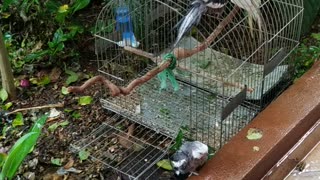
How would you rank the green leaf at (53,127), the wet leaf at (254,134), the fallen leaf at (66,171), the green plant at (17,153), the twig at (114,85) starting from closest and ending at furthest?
the twig at (114,85) < the green plant at (17,153) < the wet leaf at (254,134) < the fallen leaf at (66,171) < the green leaf at (53,127)

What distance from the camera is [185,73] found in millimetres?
2574

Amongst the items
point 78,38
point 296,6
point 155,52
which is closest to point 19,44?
point 78,38

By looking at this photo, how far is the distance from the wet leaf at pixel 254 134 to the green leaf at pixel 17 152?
27.4 inches

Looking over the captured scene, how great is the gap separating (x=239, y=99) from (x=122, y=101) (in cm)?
54

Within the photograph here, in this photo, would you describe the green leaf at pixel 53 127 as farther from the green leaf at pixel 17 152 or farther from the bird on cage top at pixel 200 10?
the bird on cage top at pixel 200 10

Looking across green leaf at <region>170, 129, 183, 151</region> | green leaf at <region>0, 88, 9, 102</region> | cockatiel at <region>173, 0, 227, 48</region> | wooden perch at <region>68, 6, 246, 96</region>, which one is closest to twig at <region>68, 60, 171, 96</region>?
wooden perch at <region>68, 6, 246, 96</region>

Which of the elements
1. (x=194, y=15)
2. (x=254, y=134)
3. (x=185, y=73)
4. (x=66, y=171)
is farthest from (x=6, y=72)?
(x=254, y=134)

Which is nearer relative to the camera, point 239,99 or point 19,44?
point 239,99

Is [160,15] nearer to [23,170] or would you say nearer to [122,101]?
[122,101]

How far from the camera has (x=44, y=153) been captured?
90.7 inches

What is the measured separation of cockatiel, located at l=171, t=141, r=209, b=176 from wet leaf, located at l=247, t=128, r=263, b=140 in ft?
0.62

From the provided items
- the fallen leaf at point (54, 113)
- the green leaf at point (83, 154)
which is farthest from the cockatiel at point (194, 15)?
the fallen leaf at point (54, 113)

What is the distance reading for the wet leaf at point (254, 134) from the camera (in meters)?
2.08

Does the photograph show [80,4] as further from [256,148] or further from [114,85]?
[256,148]
